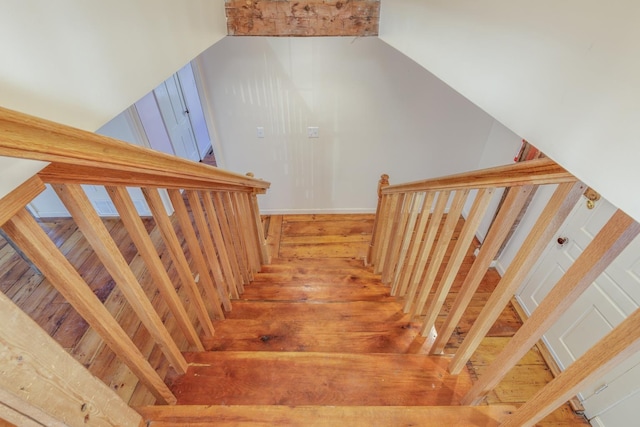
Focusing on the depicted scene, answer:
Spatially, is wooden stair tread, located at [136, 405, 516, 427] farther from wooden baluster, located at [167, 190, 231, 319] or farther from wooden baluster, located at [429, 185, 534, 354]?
wooden baluster, located at [167, 190, 231, 319]

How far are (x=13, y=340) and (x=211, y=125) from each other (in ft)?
9.18

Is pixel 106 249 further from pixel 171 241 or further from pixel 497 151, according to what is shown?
pixel 497 151

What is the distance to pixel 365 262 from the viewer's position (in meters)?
2.78

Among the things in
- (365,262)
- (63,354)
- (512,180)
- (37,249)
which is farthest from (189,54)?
(365,262)

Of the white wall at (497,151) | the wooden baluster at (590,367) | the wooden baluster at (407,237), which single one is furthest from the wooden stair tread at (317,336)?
the white wall at (497,151)

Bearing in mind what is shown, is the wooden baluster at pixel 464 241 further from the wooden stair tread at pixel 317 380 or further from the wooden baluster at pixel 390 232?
the wooden baluster at pixel 390 232

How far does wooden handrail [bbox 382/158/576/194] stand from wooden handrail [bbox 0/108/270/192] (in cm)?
88

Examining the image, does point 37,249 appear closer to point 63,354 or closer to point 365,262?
point 63,354

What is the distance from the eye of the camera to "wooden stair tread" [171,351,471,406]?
42.7 inches

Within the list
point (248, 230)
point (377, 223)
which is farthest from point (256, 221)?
point (377, 223)

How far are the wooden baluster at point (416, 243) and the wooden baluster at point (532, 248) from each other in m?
0.51

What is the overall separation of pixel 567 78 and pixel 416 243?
101cm

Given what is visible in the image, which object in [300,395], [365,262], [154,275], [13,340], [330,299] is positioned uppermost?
[13,340]

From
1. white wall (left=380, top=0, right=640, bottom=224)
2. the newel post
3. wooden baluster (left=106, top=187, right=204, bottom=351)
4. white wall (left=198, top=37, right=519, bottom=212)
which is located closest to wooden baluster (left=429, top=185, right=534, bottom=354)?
white wall (left=380, top=0, right=640, bottom=224)
